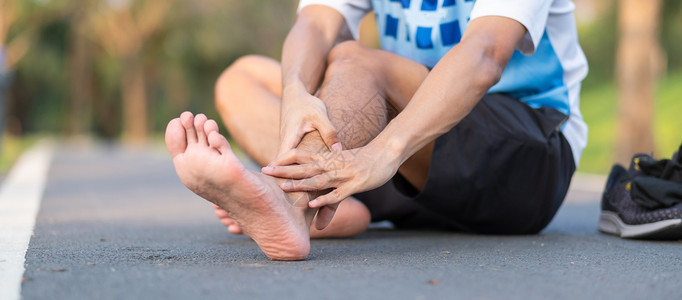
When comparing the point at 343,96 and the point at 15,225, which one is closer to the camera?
the point at 343,96

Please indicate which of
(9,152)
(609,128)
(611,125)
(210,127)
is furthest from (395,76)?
(611,125)

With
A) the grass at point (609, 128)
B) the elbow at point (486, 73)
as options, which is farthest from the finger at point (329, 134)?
the grass at point (609, 128)

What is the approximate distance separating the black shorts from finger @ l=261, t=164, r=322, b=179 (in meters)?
0.57

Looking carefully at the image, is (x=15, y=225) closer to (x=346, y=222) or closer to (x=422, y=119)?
(x=346, y=222)

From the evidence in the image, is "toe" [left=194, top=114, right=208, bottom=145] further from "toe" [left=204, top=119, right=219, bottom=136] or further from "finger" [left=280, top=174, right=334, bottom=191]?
"finger" [left=280, top=174, right=334, bottom=191]

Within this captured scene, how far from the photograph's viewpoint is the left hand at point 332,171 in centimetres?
182

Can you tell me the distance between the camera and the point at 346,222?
8.14 feet

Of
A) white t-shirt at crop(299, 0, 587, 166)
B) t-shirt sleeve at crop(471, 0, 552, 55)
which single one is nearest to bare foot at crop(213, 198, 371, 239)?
white t-shirt at crop(299, 0, 587, 166)

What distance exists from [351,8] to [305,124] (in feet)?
2.98

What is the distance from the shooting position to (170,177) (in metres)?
6.96

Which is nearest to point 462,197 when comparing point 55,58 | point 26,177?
point 26,177

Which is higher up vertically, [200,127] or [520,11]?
[520,11]

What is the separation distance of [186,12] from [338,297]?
2543 cm

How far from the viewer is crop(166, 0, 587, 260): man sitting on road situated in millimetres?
1822
